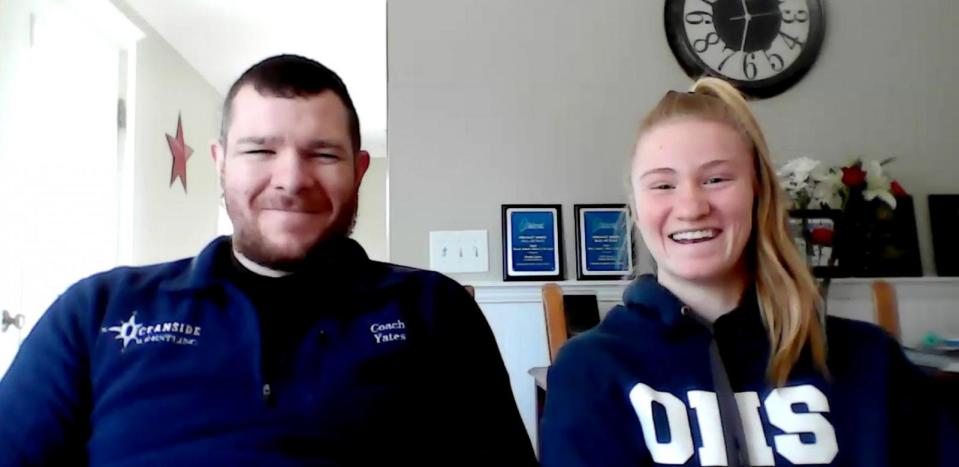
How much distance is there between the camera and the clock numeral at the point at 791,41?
2.21 meters

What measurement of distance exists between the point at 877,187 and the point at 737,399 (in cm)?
147

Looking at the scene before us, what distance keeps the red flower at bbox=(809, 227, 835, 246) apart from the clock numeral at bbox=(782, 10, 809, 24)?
70cm

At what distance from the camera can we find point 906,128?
2.23m

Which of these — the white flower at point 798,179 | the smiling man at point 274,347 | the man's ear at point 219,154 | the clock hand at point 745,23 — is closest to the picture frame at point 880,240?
the white flower at point 798,179

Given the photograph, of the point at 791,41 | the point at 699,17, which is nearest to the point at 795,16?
the point at 791,41

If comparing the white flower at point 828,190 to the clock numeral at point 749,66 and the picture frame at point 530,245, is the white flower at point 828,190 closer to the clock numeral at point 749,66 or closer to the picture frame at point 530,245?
the clock numeral at point 749,66

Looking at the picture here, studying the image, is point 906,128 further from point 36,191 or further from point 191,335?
point 36,191

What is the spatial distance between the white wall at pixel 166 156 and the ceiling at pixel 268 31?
0.37 ft

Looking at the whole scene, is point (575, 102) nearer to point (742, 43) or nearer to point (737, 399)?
point (742, 43)

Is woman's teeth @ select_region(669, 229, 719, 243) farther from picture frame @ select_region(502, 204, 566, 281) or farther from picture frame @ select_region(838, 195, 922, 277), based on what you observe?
picture frame @ select_region(838, 195, 922, 277)

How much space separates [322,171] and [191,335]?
1.00ft

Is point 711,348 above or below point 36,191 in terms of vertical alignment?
below

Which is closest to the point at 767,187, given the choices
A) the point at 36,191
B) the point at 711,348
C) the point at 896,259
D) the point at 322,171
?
the point at 711,348

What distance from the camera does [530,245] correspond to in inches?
82.0
